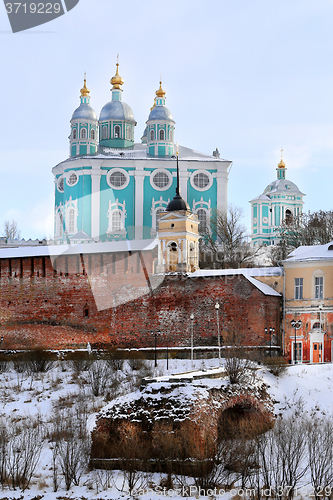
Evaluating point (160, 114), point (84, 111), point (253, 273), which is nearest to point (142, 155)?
point (160, 114)

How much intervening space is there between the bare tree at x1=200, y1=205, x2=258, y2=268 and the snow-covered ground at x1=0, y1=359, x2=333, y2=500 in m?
12.2

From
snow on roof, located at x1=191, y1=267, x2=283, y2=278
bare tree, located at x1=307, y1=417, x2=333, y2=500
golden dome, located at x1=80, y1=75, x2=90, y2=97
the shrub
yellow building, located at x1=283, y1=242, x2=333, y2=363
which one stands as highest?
golden dome, located at x1=80, y1=75, x2=90, y2=97

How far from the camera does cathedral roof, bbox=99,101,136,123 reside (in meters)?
47.0

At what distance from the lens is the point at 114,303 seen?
30.7 m

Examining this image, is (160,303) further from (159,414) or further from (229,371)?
(159,414)

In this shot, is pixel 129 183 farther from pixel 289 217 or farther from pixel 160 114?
pixel 289 217

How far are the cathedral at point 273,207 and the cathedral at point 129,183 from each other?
12.0 m

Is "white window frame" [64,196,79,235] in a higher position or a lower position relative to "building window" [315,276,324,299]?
higher

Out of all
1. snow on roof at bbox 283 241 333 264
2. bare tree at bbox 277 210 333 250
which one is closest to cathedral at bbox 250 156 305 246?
bare tree at bbox 277 210 333 250

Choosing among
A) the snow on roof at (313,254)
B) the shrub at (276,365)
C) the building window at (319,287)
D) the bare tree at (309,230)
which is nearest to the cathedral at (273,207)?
the bare tree at (309,230)

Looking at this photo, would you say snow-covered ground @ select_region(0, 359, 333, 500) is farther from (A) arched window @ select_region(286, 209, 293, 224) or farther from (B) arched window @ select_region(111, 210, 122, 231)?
(A) arched window @ select_region(286, 209, 293, 224)

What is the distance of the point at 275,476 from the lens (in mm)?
17766

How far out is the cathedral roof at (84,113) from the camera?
152 feet

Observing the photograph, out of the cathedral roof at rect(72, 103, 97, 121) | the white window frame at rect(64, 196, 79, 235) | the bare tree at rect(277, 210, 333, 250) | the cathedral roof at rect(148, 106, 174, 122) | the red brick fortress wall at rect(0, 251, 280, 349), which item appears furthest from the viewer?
the cathedral roof at rect(72, 103, 97, 121)
